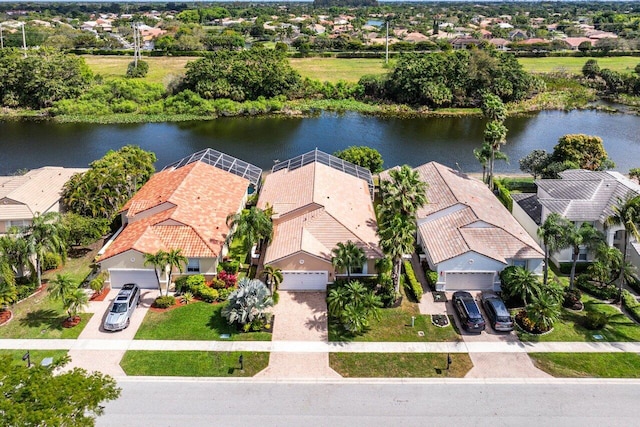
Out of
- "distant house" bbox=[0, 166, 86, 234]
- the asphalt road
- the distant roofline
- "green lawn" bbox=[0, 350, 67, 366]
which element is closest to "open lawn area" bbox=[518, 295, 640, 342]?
the asphalt road

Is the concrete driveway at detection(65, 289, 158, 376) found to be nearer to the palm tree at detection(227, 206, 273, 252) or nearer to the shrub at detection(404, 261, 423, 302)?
the palm tree at detection(227, 206, 273, 252)

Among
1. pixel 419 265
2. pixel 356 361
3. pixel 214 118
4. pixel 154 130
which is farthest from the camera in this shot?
pixel 214 118

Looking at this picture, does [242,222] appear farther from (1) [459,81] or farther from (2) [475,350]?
(1) [459,81]

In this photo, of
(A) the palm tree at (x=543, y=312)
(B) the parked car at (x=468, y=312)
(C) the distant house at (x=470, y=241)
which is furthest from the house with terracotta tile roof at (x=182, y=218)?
(A) the palm tree at (x=543, y=312)

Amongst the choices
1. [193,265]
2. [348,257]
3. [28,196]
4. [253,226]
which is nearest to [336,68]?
[28,196]

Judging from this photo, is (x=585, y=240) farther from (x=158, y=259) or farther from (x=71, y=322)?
(x=71, y=322)

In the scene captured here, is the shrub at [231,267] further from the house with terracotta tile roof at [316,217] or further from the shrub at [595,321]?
the shrub at [595,321]

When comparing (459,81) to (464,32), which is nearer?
(459,81)

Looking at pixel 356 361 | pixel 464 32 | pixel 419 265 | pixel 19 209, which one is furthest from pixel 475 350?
pixel 464 32
